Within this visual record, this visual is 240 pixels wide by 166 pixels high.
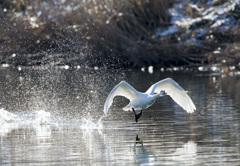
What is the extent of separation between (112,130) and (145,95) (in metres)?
1.06

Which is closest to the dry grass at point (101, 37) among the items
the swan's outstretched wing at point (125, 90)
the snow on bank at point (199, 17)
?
the snow on bank at point (199, 17)

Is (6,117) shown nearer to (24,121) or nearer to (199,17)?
(24,121)

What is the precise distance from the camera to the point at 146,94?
13.2m

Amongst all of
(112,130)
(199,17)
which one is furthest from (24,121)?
(199,17)

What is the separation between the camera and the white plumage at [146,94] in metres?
12.9

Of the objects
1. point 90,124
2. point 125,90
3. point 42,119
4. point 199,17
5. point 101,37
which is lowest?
point 90,124

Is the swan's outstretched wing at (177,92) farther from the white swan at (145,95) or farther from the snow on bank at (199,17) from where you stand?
the snow on bank at (199,17)

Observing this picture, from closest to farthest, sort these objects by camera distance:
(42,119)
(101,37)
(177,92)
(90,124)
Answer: (90,124) → (177,92) → (42,119) → (101,37)

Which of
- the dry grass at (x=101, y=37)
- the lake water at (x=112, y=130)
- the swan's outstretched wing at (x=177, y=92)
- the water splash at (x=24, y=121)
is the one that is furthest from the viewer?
the dry grass at (x=101, y=37)

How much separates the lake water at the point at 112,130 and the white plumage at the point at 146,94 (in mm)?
459

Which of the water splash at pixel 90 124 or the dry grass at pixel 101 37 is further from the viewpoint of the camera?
the dry grass at pixel 101 37

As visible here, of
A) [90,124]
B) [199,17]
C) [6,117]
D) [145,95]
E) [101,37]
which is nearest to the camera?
[145,95]

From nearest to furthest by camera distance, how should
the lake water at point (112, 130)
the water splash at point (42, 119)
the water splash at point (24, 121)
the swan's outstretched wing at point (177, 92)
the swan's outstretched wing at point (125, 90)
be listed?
the lake water at point (112, 130) < the swan's outstretched wing at point (125, 90) < the water splash at point (24, 121) < the swan's outstretched wing at point (177, 92) < the water splash at point (42, 119)

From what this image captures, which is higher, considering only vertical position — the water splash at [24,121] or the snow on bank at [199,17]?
the snow on bank at [199,17]
